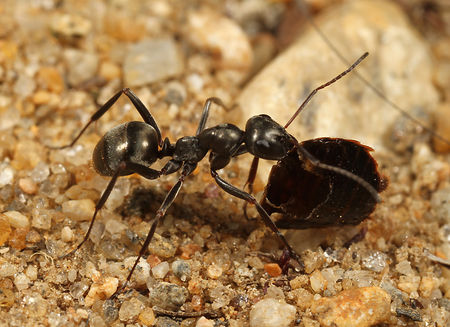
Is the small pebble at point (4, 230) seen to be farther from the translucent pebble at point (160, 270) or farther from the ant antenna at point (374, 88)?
the ant antenna at point (374, 88)

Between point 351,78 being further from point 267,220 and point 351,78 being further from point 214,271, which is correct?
point 214,271

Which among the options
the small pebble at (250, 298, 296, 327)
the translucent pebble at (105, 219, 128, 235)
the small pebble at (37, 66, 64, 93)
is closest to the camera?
the small pebble at (250, 298, 296, 327)

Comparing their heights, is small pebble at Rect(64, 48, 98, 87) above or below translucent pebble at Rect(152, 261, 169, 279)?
above

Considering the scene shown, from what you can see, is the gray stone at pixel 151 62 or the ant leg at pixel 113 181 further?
the gray stone at pixel 151 62

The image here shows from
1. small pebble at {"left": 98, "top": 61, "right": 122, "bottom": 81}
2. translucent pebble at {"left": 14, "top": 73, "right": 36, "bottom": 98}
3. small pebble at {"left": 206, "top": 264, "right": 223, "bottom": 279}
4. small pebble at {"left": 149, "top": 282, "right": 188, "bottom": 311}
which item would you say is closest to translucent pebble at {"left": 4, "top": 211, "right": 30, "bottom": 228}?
small pebble at {"left": 149, "top": 282, "right": 188, "bottom": 311}

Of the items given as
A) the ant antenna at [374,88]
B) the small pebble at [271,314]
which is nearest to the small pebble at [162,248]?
the small pebble at [271,314]

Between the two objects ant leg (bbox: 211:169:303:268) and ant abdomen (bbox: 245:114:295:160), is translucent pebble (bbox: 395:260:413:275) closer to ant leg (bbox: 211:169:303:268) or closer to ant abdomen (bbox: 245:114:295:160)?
ant leg (bbox: 211:169:303:268)
